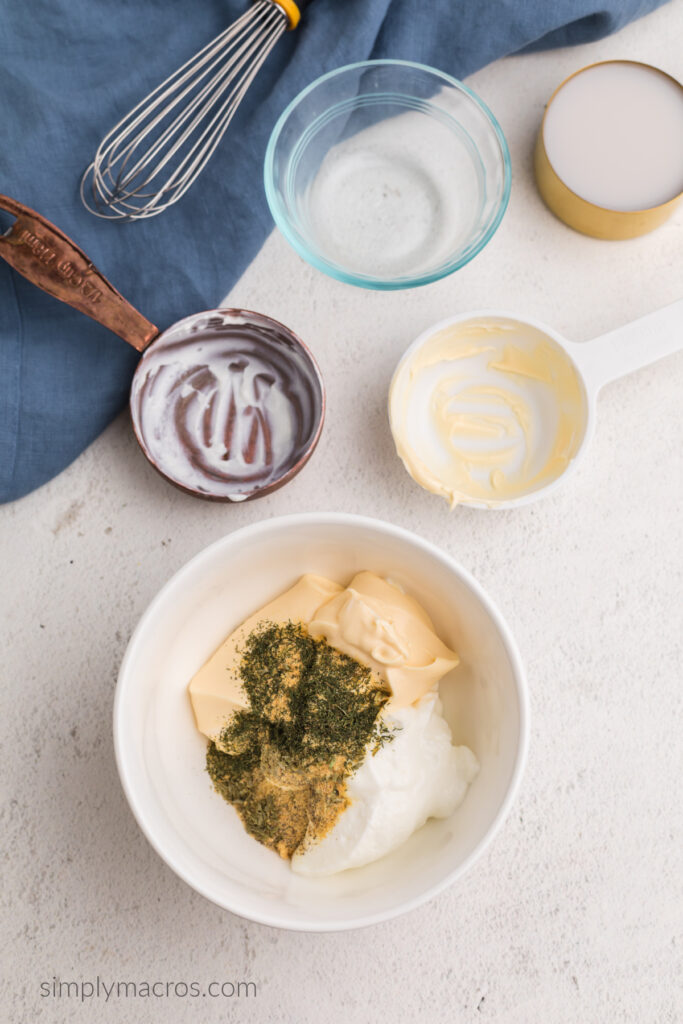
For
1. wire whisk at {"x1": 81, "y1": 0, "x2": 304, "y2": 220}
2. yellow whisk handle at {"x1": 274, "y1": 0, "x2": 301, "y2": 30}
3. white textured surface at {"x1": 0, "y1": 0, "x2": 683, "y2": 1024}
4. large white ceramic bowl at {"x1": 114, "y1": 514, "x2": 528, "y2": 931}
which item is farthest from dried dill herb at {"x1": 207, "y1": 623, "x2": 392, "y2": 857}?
yellow whisk handle at {"x1": 274, "y1": 0, "x2": 301, "y2": 30}

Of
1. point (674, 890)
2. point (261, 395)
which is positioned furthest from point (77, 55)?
point (674, 890)

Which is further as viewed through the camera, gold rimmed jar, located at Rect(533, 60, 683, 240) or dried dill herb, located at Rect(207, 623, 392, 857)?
gold rimmed jar, located at Rect(533, 60, 683, 240)

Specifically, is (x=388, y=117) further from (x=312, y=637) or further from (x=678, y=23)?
(x=312, y=637)

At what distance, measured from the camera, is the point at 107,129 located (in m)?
0.98

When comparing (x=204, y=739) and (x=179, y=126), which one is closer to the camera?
(x=204, y=739)

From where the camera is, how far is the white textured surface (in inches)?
36.2

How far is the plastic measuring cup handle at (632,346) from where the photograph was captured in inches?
37.7

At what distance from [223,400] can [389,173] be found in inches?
13.2

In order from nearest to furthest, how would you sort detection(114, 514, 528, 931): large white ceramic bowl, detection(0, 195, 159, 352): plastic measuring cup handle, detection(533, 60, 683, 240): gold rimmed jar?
detection(114, 514, 528, 931): large white ceramic bowl, detection(0, 195, 159, 352): plastic measuring cup handle, detection(533, 60, 683, 240): gold rimmed jar

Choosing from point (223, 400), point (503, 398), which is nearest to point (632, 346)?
point (503, 398)

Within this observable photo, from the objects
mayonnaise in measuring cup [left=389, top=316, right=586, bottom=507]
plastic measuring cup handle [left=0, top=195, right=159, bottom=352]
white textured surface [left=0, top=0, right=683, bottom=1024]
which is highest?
plastic measuring cup handle [left=0, top=195, right=159, bottom=352]

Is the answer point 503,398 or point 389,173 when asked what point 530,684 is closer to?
point 503,398

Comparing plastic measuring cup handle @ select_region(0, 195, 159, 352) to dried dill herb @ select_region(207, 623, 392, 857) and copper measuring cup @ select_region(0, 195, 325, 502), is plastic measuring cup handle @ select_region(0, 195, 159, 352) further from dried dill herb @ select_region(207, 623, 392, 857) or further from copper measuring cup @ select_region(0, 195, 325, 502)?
dried dill herb @ select_region(207, 623, 392, 857)

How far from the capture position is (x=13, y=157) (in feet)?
3.09
